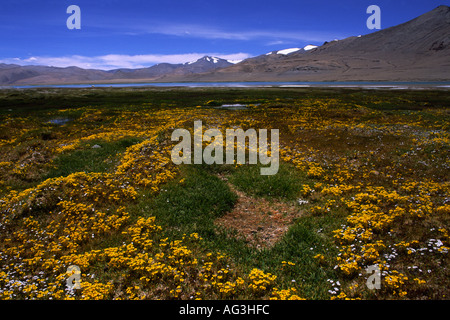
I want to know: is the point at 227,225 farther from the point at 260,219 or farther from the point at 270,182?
the point at 270,182

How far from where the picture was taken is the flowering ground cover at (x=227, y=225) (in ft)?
24.4

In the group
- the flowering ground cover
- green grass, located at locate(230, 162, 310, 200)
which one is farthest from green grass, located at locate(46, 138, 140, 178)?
green grass, located at locate(230, 162, 310, 200)

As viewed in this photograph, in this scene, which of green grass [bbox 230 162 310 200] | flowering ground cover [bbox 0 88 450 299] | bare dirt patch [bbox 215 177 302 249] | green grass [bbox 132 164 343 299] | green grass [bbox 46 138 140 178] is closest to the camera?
flowering ground cover [bbox 0 88 450 299]

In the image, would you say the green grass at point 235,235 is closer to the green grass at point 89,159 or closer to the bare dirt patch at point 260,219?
the bare dirt patch at point 260,219

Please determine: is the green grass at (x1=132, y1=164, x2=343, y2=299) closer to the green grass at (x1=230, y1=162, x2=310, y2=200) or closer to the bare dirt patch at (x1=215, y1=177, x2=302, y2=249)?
the green grass at (x1=230, y1=162, x2=310, y2=200)

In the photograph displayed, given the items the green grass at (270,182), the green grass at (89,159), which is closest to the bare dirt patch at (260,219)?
the green grass at (270,182)

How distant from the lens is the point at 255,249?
9359 millimetres

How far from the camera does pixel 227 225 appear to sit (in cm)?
1088

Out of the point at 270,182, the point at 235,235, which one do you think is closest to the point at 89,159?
the point at 270,182

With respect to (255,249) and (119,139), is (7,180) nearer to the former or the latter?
(119,139)

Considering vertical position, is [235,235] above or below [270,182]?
below

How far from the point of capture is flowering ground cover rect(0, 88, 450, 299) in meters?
7.44

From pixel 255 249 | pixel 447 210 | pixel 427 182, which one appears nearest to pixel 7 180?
pixel 255 249
